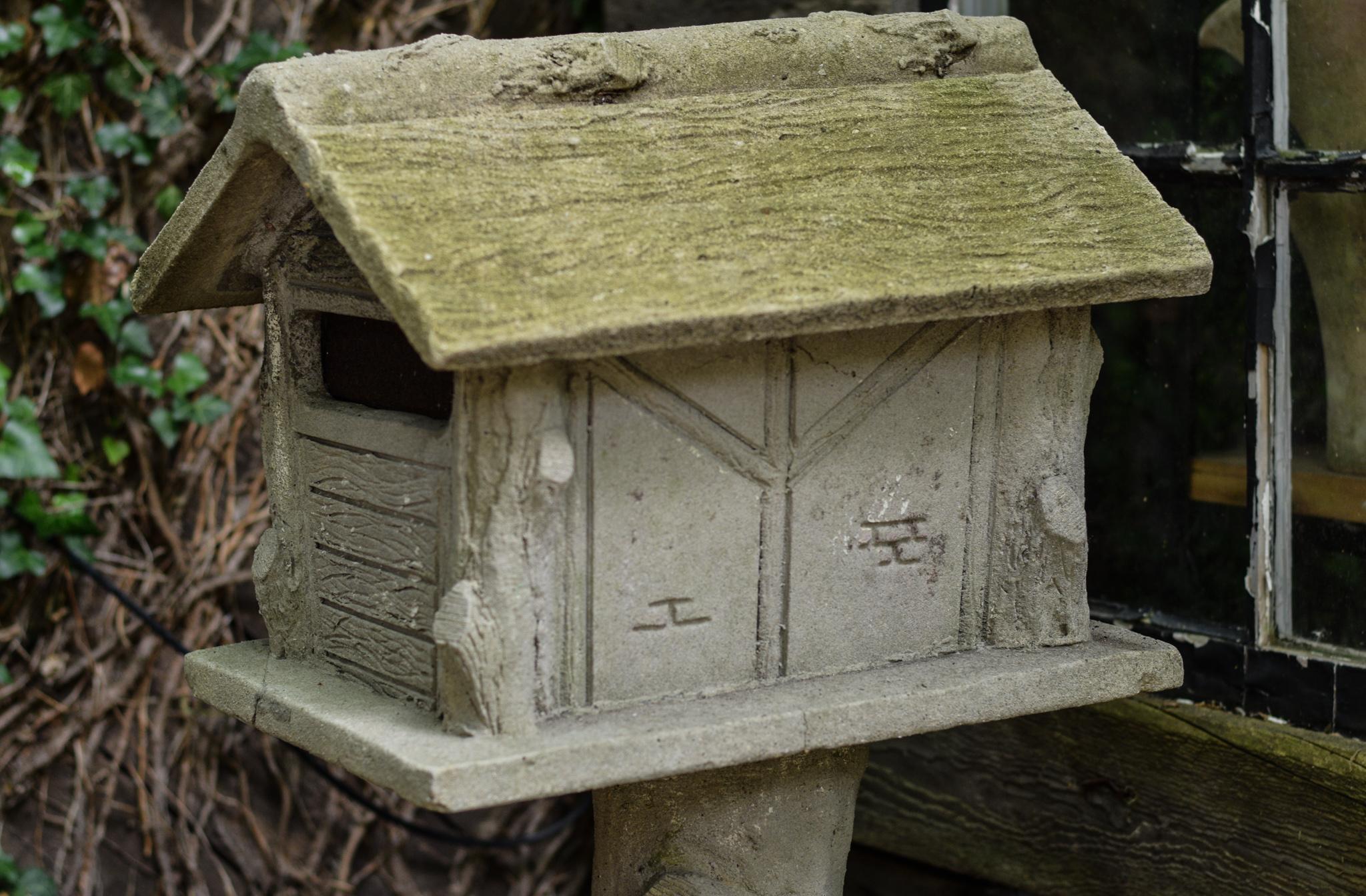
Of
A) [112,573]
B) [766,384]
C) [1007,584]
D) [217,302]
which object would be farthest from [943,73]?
[112,573]

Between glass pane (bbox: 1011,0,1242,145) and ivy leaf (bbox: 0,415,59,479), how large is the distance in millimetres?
1862

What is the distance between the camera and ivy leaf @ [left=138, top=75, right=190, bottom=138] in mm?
2990

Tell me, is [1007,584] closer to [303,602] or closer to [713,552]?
[713,552]

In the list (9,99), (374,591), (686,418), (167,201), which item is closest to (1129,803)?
(686,418)

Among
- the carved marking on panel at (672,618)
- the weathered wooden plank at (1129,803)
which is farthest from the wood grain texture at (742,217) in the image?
the weathered wooden plank at (1129,803)

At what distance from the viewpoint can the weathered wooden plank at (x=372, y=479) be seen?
1.86 meters

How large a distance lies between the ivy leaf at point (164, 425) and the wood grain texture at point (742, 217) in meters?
1.44

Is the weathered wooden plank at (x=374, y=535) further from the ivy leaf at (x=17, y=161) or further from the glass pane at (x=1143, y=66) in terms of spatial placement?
the glass pane at (x=1143, y=66)

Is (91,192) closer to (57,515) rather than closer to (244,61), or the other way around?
(244,61)

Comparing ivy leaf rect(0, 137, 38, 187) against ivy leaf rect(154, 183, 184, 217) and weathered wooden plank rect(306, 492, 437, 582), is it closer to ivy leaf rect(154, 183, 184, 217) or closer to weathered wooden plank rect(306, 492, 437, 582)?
ivy leaf rect(154, 183, 184, 217)

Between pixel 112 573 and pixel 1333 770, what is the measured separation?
214 cm

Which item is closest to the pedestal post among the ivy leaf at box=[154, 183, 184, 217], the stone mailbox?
the stone mailbox

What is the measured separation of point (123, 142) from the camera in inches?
117

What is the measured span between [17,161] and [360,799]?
4.49 feet
